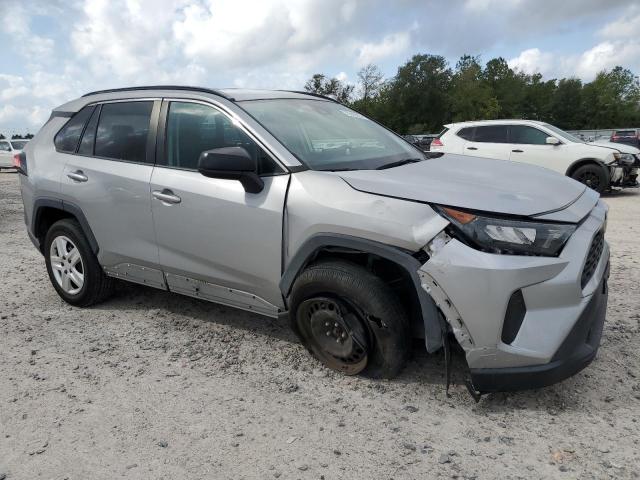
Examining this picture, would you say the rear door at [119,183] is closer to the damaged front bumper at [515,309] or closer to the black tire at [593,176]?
the damaged front bumper at [515,309]

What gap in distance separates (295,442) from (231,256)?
1.22 metres

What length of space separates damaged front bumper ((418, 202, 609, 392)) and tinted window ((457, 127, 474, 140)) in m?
9.75

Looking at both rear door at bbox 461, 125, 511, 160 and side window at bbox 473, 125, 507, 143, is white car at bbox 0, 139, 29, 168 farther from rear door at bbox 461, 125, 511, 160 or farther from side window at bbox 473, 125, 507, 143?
side window at bbox 473, 125, 507, 143

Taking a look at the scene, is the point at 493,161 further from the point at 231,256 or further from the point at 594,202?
the point at 231,256

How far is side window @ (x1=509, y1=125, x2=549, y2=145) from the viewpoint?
11227 millimetres

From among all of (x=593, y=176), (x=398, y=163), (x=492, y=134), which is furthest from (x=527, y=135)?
(x=398, y=163)

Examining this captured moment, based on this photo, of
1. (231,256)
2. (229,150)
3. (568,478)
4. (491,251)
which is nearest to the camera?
(568,478)

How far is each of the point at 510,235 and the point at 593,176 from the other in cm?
961

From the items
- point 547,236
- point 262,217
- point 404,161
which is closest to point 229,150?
point 262,217

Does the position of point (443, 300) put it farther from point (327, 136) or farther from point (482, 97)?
point (482, 97)

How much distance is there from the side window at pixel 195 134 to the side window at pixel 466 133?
368 inches

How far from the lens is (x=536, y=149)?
1118 centimetres

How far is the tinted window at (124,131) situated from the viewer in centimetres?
386

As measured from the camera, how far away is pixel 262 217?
3.13 meters
